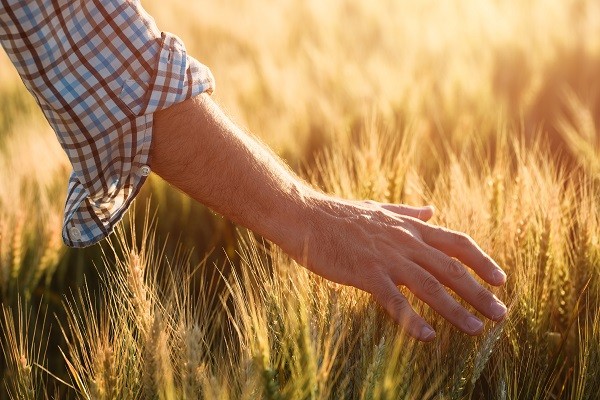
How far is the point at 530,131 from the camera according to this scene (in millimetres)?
2480

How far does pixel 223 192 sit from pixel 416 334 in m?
0.32

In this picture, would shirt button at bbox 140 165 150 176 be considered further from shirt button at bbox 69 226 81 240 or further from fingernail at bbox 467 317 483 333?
fingernail at bbox 467 317 483 333

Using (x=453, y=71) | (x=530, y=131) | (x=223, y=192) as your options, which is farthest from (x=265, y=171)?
(x=453, y=71)

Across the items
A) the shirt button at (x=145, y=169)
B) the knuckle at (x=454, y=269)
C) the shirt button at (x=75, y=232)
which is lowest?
the shirt button at (x=75, y=232)

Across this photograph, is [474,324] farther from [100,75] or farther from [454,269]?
[100,75]

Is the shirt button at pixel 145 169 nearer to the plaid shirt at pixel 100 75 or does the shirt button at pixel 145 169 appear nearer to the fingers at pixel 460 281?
the plaid shirt at pixel 100 75

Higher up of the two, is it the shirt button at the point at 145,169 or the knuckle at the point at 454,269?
the shirt button at the point at 145,169

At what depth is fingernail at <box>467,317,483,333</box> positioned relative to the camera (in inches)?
42.5

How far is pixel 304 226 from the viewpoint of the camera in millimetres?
1143

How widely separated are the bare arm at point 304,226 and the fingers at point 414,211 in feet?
0.45

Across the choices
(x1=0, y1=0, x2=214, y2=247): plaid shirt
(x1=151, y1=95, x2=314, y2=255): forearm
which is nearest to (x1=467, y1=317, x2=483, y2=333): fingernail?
(x1=151, y1=95, x2=314, y2=255): forearm

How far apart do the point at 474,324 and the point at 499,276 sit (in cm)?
11

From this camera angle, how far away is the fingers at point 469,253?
3.83 feet

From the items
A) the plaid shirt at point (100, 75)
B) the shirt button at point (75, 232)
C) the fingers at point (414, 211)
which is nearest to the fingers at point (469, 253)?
the fingers at point (414, 211)
